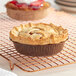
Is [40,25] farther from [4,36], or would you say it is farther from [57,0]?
[57,0]

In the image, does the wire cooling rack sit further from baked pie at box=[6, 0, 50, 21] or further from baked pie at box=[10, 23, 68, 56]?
baked pie at box=[6, 0, 50, 21]

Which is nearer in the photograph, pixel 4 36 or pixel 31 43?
pixel 31 43

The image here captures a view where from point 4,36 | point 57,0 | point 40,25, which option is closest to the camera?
point 40,25

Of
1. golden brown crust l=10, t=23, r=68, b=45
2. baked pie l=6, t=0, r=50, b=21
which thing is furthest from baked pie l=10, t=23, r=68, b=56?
baked pie l=6, t=0, r=50, b=21

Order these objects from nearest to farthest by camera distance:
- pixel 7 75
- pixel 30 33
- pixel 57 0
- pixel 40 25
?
pixel 7 75
pixel 30 33
pixel 40 25
pixel 57 0

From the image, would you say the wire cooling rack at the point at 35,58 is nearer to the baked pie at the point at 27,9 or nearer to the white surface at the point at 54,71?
the white surface at the point at 54,71

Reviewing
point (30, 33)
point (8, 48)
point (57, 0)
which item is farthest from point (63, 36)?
point (57, 0)

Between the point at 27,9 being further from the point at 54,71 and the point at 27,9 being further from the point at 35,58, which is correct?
the point at 54,71
